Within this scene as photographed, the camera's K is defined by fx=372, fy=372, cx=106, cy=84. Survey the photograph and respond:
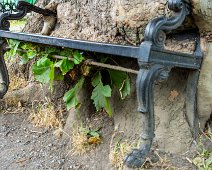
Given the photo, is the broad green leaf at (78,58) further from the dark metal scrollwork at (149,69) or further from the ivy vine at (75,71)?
the dark metal scrollwork at (149,69)

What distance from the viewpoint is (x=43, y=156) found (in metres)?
3.06

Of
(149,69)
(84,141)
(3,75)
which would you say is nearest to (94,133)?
(84,141)

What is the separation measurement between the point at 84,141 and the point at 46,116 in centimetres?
67

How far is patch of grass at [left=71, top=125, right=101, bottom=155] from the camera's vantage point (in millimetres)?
2982

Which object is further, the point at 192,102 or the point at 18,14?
the point at 18,14

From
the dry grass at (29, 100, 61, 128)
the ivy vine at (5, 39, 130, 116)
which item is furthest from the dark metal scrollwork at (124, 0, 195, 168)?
the dry grass at (29, 100, 61, 128)

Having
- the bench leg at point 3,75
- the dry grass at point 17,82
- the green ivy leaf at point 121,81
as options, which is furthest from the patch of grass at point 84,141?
the dry grass at point 17,82

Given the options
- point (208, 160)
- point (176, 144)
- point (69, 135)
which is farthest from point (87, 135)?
point (208, 160)

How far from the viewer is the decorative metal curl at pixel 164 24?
7.00 feet

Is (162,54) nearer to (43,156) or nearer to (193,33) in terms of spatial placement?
(193,33)

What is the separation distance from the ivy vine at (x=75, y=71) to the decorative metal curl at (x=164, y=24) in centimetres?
71

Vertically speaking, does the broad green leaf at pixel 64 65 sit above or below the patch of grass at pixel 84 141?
above

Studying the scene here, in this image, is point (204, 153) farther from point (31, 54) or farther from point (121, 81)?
point (31, 54)

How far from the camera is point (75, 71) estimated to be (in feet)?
11.1
